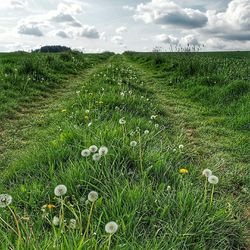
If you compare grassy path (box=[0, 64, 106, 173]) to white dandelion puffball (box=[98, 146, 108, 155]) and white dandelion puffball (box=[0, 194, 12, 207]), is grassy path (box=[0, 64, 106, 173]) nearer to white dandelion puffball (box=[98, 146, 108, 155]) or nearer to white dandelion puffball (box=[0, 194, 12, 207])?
white dandelion puffball (box=[98, 146, 108, 155])

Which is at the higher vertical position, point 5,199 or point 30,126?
point 5,199

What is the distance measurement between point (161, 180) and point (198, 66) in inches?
464

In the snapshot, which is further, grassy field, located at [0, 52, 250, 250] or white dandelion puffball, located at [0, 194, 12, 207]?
grassy field, located at [0, 52, 250, 250]

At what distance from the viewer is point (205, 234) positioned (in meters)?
2.97

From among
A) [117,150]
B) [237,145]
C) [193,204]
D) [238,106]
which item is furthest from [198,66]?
[193,204]

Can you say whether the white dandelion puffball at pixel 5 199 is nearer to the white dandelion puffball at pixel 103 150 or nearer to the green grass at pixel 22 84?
the white dandelion puffball at pixel 103 150

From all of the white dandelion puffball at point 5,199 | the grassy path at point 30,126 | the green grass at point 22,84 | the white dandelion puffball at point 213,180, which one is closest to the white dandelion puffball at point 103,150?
the white dandelion puffball at point 213,180

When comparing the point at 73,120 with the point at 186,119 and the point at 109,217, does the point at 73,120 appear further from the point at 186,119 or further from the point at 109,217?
the point at 109,217

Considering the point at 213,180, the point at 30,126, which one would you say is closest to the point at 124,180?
the point at 213,180

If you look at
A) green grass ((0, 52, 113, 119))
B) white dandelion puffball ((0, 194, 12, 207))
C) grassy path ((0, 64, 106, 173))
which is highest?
white dandelion puffball ((0, 194, 12, 207))

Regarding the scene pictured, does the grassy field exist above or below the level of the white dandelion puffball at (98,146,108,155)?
below

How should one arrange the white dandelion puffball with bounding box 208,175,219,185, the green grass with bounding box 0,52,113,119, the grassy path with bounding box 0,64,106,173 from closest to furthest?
the white dandelion puffball with bounding box 208,175,219,185 < the grassy path with bounding box 0,64,106,173 < the green grass with bounding box 0,52,113,119

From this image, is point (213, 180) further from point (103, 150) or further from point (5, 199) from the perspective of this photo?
point (5, 199)

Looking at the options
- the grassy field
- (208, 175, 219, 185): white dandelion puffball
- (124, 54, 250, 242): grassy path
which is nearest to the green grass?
the grassy field
